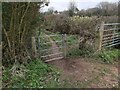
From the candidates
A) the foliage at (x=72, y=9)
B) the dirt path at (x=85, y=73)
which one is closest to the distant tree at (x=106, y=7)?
the foliage at (x=72, y=9)

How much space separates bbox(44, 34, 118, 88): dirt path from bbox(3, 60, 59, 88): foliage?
0.26 meters

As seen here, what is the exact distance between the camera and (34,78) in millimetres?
4617

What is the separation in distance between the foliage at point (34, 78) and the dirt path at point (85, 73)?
0.87 ft

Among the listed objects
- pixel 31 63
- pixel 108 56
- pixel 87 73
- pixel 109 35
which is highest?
pixel 109 35

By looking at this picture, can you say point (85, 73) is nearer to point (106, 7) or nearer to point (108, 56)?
point (108, 56)

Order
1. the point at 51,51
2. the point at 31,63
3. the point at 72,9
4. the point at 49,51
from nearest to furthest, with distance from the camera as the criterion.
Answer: the point at 31,63 < the point at 49,51 < the point at 51,51 < the point at 72,9

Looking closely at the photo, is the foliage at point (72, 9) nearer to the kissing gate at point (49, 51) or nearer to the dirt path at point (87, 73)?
the kissing gate at point (49, 51)

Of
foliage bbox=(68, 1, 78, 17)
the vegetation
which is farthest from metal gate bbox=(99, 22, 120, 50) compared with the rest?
foliage bbox=(68, 1, 78, 17)

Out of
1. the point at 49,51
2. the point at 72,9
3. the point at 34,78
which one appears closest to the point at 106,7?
the point at 72,9

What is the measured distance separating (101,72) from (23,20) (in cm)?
260

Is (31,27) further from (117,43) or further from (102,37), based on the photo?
(117,43)

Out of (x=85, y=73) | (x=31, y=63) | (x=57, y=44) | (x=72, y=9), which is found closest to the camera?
(x=31, y=63)

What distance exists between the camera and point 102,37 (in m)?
7.98

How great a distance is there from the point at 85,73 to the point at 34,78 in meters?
1.55
